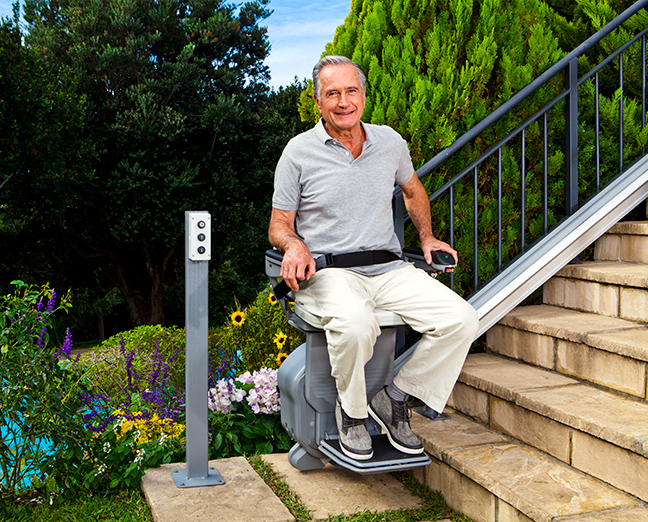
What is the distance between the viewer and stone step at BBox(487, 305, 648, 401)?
7.55ft

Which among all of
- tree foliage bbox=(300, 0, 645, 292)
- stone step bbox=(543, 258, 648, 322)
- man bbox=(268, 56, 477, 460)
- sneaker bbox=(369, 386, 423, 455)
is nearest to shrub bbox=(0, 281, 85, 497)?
man bbox=(268, 56, 477, 460)

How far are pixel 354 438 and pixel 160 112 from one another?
1008cm

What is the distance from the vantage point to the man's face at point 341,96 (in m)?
2.36

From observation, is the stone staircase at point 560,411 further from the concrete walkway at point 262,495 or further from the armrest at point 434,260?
the armrest at point 434,260

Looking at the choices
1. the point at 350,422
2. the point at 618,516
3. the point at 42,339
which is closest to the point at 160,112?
the point at 42,339

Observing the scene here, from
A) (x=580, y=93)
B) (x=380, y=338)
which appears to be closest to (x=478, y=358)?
(x=380, y=338)

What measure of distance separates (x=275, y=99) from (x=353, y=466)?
39.4 ft

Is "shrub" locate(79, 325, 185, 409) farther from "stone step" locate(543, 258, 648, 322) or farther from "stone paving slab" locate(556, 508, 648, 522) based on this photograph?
"stone step" locate(543, 258, 648, 322)

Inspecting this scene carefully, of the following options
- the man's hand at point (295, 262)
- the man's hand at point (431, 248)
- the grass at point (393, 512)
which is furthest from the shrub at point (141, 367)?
the man's hand at point (431, 248)

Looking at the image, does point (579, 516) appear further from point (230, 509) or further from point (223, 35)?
point (223, 35)

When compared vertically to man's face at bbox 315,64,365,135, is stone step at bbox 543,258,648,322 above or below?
below

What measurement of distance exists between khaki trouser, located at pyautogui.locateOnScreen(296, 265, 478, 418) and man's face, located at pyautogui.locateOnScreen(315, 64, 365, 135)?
0.58 m

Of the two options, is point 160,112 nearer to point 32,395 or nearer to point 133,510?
point 32,395

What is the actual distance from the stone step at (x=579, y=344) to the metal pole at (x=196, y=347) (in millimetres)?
1508
